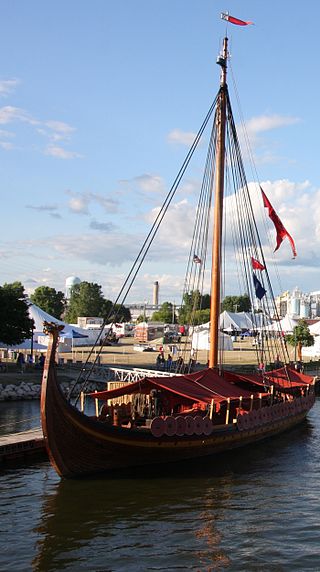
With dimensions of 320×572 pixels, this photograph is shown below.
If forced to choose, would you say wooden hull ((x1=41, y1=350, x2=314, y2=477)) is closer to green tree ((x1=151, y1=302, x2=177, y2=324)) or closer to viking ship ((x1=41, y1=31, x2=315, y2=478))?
viking ship ((x1=41, y1=31, x2=315, y2=478))

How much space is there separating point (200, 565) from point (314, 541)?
11.3 feet

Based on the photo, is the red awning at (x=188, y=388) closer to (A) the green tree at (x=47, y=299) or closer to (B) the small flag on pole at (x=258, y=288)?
(B) the small flag on pole at (x=258, y=288)

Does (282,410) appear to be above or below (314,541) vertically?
above

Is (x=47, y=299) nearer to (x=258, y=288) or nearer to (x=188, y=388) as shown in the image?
(x=258, y=288)

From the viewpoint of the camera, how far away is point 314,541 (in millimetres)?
15336

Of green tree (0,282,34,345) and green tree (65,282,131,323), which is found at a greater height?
green tree (65,282,131,323)

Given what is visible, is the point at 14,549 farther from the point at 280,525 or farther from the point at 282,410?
the point at 282,410

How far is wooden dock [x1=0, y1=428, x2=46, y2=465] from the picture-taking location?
73.8 ft

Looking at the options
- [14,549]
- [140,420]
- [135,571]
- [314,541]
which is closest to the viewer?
[135,571]

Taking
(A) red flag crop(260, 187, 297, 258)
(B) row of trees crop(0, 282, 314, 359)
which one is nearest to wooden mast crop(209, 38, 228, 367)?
(A) red flag crop(260, 187, 297, 258)

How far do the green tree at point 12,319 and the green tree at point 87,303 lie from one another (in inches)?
4554

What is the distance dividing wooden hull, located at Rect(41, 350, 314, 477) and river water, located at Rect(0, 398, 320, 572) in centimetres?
56

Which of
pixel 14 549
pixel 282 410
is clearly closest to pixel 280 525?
pixel 14 549

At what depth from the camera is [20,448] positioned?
908 inches
